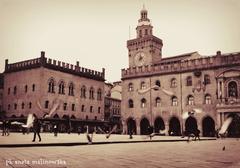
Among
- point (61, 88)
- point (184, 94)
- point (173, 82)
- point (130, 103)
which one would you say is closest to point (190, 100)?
point (184, 94)

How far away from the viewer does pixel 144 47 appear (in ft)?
145

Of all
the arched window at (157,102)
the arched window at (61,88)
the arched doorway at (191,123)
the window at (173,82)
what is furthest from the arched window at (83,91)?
the arched doorway at (191,123)

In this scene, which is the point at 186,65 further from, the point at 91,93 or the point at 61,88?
the point at 61,88

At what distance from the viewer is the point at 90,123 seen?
40969 mm

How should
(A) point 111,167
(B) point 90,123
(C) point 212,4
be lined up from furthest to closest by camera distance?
(B) point 90,123
(C) point 212,4
(A) point 111,167

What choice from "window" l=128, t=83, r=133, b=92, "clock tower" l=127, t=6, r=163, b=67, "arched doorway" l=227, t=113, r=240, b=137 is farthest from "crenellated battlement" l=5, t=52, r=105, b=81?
"arched doorway" l=227, t=113, r=240, b=137

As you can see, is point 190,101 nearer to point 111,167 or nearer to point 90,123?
point 90,123

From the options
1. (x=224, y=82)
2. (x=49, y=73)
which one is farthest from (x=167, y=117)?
(x=49, y=73)

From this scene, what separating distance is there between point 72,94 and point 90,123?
16.4 feet

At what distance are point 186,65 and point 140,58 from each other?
10.3 metres

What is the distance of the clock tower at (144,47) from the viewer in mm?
43656

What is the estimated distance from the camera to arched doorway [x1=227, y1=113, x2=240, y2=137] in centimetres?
2874

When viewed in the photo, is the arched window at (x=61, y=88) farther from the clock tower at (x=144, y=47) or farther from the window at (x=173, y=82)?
the window at (x=173, y=82)

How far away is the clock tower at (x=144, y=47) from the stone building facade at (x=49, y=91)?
7.62 metres
